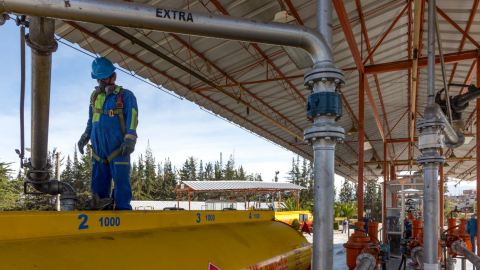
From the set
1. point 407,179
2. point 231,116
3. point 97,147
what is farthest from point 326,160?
point 231,116

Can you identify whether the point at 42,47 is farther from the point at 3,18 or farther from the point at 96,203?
the point at 96,203

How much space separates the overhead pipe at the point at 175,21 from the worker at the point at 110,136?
1.32 m

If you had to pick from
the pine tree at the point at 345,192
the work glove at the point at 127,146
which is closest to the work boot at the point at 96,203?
the work glove at the point at 127,146

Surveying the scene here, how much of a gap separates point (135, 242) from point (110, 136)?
53.3 inches

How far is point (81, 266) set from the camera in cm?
150

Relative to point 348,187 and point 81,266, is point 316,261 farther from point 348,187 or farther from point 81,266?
point 348,187

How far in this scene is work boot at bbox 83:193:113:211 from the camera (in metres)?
2.76

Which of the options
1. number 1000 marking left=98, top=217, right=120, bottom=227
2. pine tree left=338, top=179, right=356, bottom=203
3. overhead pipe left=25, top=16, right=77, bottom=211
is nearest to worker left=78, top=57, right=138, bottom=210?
overhead pipe left=25, top=16, right=77, bottom=211

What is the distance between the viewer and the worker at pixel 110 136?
291cm

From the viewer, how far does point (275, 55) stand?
11609 millimetres

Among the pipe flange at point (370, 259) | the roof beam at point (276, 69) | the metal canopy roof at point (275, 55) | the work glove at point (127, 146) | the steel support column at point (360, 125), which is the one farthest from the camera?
the steel support column at point (360, 125)

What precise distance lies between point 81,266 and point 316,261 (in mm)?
1316

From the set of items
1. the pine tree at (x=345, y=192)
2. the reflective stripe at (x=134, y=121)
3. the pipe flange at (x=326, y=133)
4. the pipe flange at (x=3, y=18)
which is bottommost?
the pine tree at (x=345, y=192)

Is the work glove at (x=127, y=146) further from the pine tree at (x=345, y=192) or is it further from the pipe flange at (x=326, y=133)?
the pine tree at (x=345, y=192)
